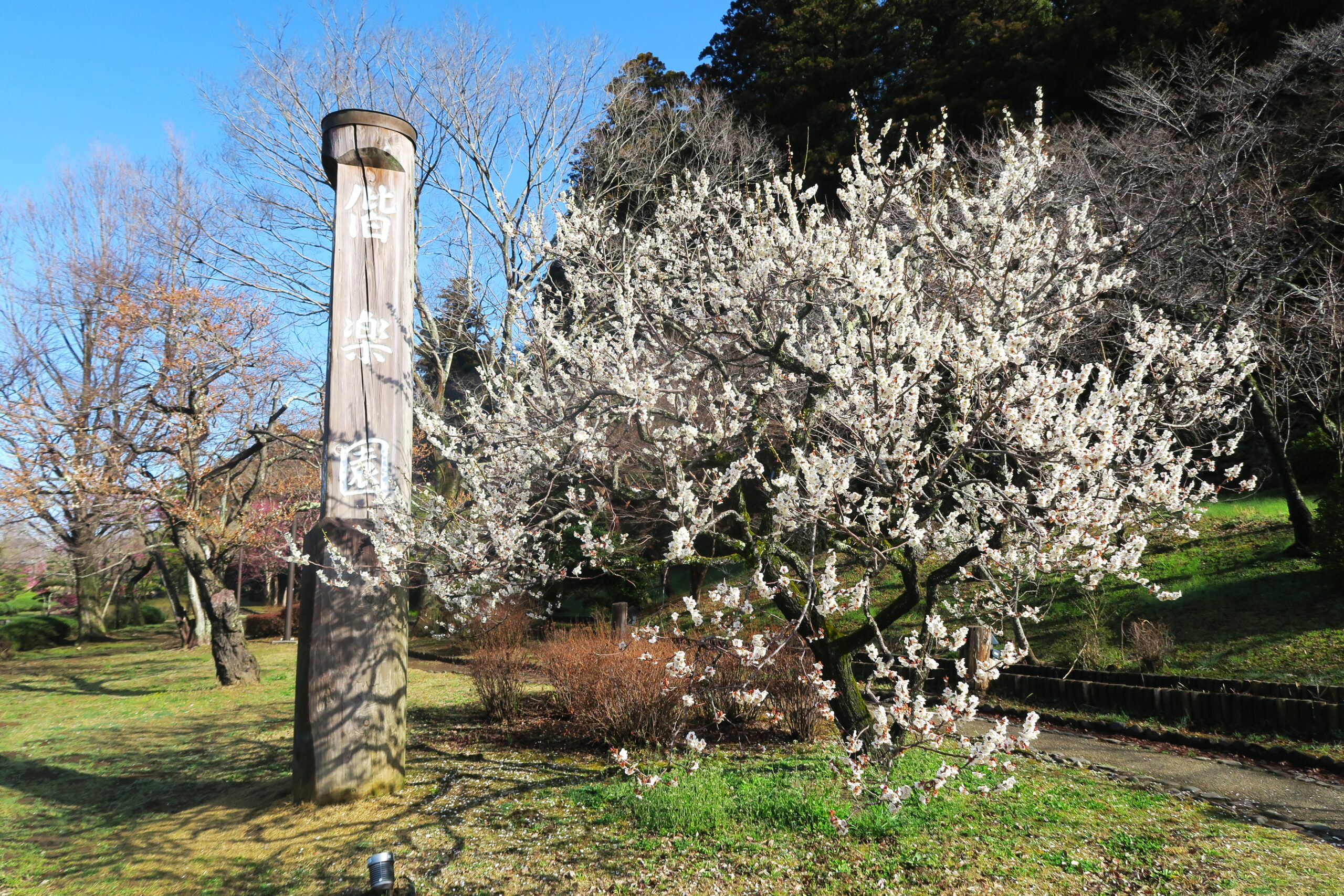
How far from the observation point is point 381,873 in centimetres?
345

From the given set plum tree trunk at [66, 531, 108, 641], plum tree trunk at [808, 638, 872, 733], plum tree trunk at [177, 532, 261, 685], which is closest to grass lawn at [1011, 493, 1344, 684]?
plum tree trunk at [808, 638, 872, 733]

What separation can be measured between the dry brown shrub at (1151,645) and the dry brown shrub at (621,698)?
5.98 m

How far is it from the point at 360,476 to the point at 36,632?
2115cm

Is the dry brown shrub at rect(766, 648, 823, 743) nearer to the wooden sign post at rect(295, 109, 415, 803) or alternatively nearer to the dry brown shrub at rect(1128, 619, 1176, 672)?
the wooden sign post at rect(295, 109, 415, 803)

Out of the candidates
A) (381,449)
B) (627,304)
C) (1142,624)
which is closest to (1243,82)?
(1142,624)

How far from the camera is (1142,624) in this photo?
9.23 metres

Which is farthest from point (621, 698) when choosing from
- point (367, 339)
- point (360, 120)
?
Answer: point (360, 120)

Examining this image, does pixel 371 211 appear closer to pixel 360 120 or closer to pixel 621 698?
pixel 360 120

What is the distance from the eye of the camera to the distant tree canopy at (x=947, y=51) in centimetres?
1565

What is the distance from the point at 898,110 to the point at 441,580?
58.5 feet

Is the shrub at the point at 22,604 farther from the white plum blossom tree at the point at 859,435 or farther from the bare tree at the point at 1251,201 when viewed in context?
the bare tree at the point at 1251,201

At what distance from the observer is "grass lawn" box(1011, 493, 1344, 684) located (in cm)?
815

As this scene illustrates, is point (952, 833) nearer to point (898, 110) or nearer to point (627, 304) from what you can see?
point (627, 304)

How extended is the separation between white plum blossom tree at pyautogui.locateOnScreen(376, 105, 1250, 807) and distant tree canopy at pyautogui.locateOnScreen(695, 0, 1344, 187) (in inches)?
409
